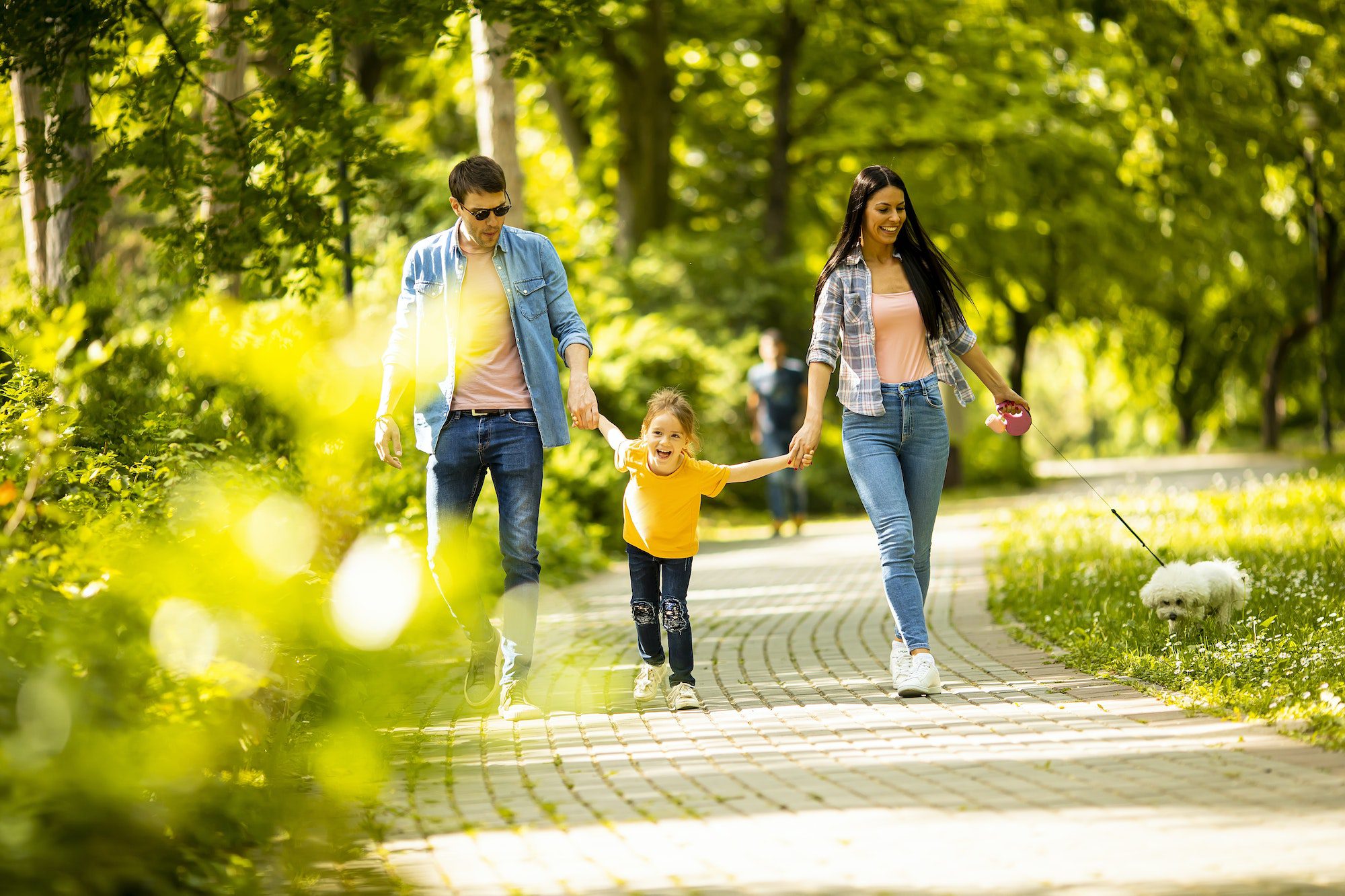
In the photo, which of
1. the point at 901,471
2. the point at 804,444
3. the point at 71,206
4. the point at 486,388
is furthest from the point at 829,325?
the point at 71,206

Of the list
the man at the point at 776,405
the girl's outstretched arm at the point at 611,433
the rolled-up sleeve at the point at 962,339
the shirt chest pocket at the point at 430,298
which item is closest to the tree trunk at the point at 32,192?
the shirt chest pocket at the point at 430,298

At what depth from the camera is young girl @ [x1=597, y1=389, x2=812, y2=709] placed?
18.4 ft

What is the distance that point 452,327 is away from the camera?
223 inches

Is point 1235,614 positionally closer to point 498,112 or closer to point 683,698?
point 683,698

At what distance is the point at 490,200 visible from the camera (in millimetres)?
5520

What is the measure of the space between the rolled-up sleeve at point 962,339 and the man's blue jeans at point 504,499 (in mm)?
1864

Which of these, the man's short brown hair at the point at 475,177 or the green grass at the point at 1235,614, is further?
the man's short brown hair at the point at 475,177

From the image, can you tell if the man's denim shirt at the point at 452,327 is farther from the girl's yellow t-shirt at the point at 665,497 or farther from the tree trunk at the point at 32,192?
the tree trunk at the point at 32,192

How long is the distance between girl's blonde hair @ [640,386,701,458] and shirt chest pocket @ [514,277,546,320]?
0.62 metres

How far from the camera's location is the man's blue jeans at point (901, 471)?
228 inches

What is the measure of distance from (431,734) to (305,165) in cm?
390

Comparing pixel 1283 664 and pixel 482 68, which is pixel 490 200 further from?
Result: pixel 482 68

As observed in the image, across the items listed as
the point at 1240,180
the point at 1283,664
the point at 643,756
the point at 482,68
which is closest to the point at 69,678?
the point at 643,756

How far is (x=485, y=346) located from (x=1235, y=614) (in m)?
4.14
